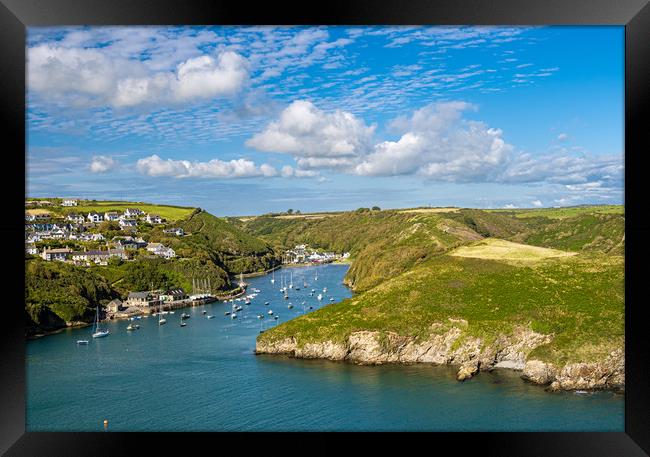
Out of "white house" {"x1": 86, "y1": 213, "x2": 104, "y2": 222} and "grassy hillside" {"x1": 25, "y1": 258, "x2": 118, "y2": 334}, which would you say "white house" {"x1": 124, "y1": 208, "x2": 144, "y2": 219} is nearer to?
"white house" {"x1": 86, "y1": 213, "x2": 104, "y2": 222}

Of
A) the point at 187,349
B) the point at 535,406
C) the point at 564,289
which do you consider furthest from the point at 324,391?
the point at 564,289

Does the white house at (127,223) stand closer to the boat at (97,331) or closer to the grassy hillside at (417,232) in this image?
the boat at (97,331)

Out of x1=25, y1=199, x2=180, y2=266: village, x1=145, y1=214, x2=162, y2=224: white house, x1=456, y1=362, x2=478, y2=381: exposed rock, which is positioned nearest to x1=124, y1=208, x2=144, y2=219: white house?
x1=25, y1=199, x2=180, y2=266: village

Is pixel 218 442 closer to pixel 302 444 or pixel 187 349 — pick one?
pixel 302 444

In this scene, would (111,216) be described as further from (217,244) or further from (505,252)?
(505,252)
